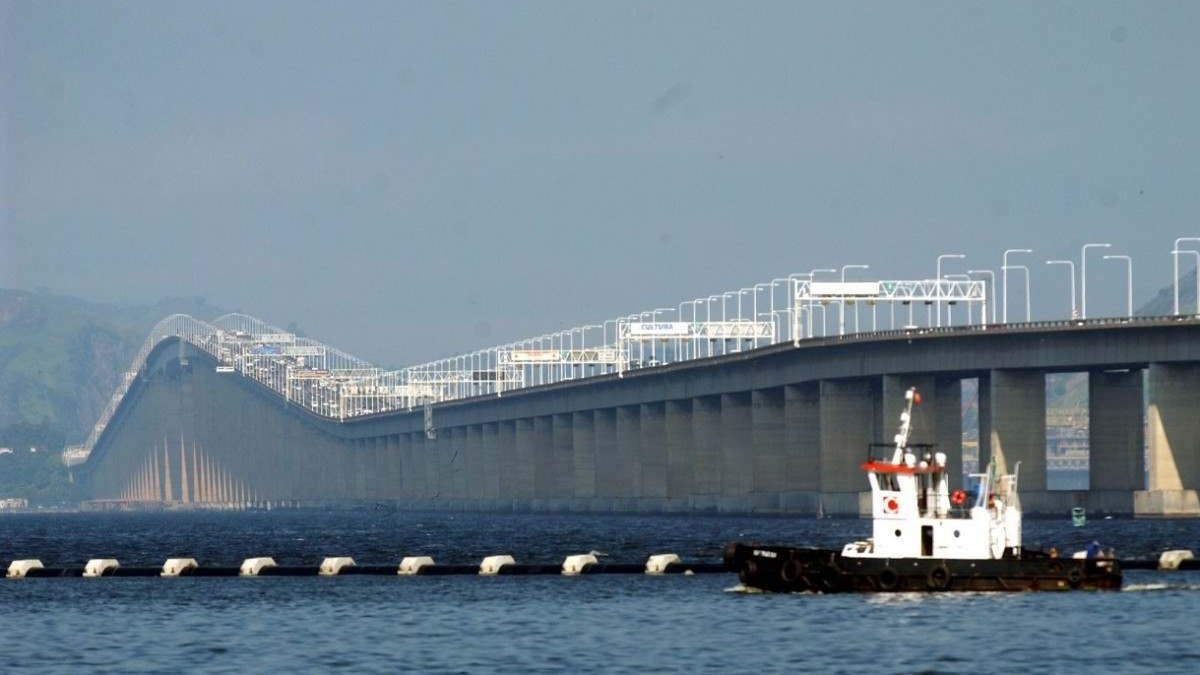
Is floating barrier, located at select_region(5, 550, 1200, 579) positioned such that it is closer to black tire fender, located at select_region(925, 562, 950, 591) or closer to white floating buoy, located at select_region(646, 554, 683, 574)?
white floating buoy, located at select_region(646, 554, 683, 574)

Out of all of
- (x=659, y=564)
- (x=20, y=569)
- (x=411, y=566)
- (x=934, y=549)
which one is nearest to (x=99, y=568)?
(x=20, y=569)

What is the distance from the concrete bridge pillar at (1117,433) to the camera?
185m

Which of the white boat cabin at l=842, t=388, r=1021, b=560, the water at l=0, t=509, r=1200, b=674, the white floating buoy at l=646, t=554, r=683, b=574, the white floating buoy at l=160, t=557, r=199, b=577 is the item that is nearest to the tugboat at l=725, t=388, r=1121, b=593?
the white boat cabin at l=842, t=388, r=1021, b=560

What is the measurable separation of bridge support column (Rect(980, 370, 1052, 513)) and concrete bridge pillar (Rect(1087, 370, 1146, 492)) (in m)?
3.95

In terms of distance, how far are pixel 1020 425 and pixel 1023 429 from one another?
47 centimetres

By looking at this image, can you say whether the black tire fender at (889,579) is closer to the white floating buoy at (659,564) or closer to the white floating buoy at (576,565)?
the white floating buoy at (659,564)

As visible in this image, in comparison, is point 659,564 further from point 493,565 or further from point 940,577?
point 940,577

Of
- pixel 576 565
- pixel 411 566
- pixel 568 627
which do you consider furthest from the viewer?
pixel 411 566

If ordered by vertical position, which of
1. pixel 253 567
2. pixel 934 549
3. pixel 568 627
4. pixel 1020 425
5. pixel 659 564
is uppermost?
pixel 1020 425

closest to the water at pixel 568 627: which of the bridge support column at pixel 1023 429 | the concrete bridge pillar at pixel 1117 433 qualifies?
the bridge support column at pixel 1023 429

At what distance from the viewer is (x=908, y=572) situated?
8350 cm

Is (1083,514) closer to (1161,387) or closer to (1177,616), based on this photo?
(1161,387)

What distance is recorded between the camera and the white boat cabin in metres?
82.7

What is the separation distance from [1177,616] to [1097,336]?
336 ft
